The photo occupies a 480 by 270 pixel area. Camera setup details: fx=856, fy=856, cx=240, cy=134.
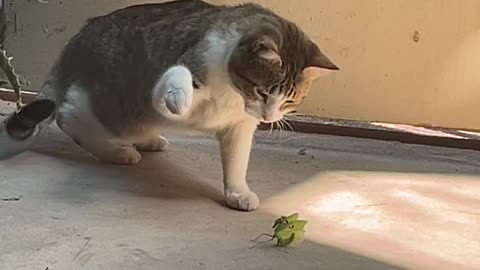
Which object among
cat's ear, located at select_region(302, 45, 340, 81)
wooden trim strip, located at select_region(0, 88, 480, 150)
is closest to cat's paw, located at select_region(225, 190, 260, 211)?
cat's ear, located at select_region(302, 45, 340, 81)

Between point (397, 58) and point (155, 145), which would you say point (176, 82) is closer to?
point (155, 145)

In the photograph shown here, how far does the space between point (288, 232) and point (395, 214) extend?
30cm

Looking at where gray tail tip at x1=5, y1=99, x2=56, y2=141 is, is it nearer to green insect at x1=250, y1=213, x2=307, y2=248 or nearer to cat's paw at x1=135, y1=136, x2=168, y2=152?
cat's paw at x1=135, y1=136, x2=168, y2=152

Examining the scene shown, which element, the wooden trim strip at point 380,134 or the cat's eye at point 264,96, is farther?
the wooden trim strip at point 380,134

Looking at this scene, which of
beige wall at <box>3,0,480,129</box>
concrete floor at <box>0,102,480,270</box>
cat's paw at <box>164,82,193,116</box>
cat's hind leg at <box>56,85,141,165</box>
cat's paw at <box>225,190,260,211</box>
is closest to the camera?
concrete floor at <box>0,102,480,270</box>

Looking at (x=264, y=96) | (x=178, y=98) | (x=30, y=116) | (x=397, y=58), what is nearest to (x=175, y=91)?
(x=178, y=98)

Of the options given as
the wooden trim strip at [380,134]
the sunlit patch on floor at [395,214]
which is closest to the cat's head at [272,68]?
the sunlit patch on floor at [395,214]

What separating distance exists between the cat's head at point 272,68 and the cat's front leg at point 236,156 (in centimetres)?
9

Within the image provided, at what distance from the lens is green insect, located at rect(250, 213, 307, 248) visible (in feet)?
4.70

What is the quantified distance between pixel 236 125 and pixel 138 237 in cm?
35

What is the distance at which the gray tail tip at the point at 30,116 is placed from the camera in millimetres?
1717

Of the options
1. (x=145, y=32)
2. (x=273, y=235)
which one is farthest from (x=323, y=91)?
(x=273, y=235)

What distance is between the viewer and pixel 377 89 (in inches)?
A: 98.8

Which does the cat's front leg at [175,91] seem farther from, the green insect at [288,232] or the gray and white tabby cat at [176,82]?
the green insect at [288,232]
